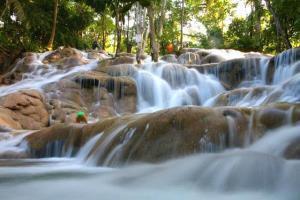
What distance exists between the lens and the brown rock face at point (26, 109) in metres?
13.9

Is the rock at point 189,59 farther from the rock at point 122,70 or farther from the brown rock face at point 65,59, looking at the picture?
the rock at point 122,70

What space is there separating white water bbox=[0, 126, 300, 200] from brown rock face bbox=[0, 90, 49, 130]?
6741mm

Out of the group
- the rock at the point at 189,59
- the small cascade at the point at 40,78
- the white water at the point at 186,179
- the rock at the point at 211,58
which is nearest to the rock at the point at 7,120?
the small cascade at the point at 40,78

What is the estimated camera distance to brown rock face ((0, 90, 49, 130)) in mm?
13852

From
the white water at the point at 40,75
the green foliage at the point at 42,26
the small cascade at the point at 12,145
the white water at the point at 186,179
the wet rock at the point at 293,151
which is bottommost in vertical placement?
the small cascade at the point at 12,145

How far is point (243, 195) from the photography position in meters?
5.38

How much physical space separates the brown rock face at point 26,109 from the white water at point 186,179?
6.74 metres

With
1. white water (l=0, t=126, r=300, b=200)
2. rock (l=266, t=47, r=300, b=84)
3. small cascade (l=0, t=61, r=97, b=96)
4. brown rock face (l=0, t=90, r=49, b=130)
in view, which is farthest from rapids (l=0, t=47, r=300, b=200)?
small cascade (l=0, t=61, r=97, b=96)

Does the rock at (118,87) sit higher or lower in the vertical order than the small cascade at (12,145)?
higher

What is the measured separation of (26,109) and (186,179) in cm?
904

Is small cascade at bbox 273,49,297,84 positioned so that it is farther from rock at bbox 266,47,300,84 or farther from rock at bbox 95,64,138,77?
rock at bbox 95,64,138,77

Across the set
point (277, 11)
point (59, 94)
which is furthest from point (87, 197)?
point (277, 11)

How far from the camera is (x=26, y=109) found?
14172mm

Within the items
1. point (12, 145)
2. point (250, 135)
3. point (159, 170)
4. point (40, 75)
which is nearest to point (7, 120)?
point (12, 145)
